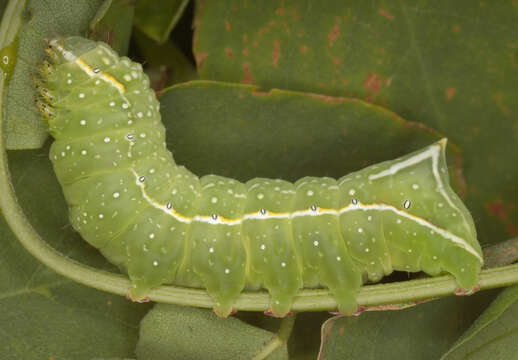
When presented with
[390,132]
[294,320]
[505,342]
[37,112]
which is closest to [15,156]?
[37,112]

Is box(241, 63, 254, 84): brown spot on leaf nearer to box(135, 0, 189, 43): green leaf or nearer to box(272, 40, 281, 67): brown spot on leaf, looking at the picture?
box(272, 40, 281, 67): brown spot on leaf

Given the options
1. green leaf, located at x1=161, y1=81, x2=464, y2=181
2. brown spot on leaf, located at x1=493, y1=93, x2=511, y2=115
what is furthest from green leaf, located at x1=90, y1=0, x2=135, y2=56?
brown spot on leaf, located at x1=493, y1=93, x2=511, y2=115

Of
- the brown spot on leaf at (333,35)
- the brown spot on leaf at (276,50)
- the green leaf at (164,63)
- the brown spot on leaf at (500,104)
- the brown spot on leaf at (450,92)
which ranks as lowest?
the brown spot on leaf at (500,104)

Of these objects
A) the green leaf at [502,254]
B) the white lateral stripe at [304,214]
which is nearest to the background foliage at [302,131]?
the green leaf at [502,254]

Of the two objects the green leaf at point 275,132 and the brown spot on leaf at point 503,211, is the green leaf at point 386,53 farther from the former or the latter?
the brown spot on leaf at point 503,211

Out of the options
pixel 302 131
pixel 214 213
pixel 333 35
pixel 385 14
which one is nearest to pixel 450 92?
pixel 385 14

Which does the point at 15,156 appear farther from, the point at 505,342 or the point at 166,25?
the point at 505,342

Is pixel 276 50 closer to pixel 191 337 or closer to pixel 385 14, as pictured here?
pixel 385 14
